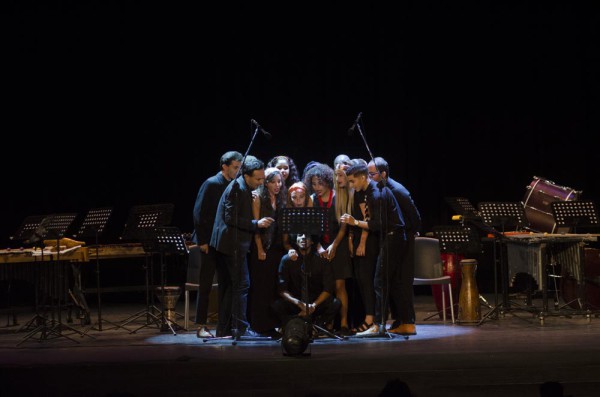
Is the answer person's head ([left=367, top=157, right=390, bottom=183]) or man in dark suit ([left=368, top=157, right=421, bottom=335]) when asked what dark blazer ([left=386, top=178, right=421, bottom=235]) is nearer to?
man in dark suit ([left=368, top=157, right=421, bottom=335])

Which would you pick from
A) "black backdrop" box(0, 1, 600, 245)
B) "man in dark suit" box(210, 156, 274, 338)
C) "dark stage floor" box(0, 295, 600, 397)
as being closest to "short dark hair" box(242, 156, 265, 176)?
"man in dark suit" box(210, 156, 274, 338)

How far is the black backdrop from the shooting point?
11.9 metres

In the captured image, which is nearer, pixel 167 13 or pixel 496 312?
pixel 496 312

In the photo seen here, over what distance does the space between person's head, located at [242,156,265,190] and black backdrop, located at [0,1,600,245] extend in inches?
136

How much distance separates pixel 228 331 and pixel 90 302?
460cm

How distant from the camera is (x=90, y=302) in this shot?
12.7 meters

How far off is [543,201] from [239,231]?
3907mm

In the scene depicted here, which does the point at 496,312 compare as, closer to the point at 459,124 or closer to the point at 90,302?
the point at 459,124

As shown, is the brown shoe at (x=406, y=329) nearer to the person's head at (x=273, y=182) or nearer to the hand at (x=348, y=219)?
the hand at (x=348, y=219)

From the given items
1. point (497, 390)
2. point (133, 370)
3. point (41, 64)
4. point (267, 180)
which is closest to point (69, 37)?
point (41, 64)

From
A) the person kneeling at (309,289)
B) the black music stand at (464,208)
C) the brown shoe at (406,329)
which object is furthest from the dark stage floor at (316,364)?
the black music stand at (464,208)

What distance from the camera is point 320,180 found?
8.68 metres

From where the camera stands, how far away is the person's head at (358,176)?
8.38m

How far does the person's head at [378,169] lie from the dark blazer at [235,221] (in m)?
1.27
